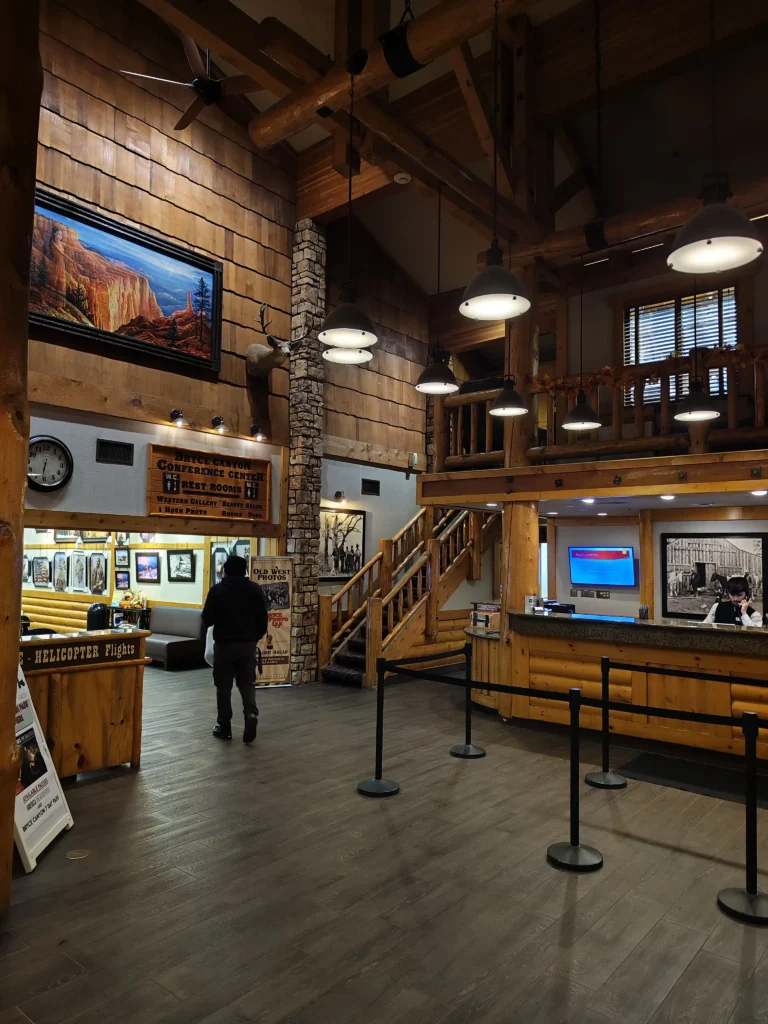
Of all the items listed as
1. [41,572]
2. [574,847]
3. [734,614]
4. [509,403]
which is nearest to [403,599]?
[509,403]

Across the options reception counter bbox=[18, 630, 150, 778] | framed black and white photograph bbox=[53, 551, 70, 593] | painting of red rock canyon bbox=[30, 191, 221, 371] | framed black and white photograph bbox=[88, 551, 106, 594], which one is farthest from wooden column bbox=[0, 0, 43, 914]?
framed black and white photograph bbox=[53, 551, 70, 593]

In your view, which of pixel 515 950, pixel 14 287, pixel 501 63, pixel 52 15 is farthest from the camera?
pixel 501 63

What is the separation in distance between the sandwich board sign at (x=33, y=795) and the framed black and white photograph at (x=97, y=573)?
906 cm

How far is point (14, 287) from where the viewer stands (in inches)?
142

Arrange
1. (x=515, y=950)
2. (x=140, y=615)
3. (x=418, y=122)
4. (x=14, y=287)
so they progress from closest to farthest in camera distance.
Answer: (x=515, y=950) < (x=14, y=287) < (x=418, y=122) < (x=140, y=615)

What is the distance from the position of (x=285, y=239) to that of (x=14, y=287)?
7.26 m

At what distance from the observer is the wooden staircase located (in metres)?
9.79

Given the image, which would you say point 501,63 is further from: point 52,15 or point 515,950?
point 515,950

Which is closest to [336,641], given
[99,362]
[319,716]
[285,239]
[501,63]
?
[319,716]

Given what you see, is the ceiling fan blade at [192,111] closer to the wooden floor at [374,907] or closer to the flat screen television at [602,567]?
the wooden floor at [374,907]

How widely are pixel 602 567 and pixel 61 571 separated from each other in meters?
→ 10.6

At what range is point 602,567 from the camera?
398 inches

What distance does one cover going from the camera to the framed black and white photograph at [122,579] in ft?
42.7

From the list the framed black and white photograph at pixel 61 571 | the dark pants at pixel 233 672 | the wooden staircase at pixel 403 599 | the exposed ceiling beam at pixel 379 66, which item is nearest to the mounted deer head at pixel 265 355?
the exposed ceiling beam at pixel 379 66
